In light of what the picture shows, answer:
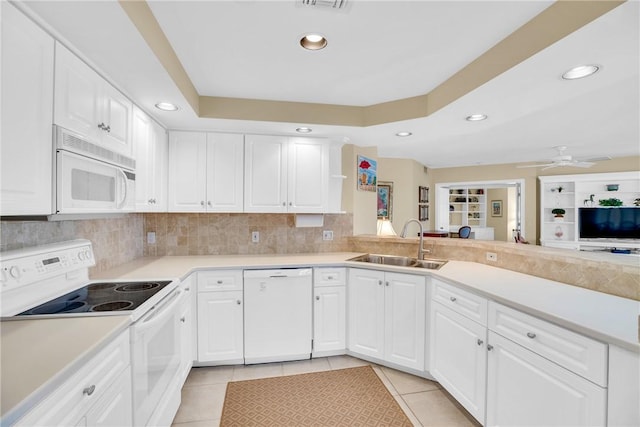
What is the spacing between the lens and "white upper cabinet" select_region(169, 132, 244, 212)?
277 centimetres

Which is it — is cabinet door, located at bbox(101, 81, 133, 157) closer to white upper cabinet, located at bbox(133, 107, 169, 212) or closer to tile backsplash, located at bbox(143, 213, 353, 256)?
white upper cabinet, located at bbox(133, 107, 169, 212)

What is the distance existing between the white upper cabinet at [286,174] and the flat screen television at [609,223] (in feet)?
19.3

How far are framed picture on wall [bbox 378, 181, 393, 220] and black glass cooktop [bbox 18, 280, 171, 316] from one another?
165 inches

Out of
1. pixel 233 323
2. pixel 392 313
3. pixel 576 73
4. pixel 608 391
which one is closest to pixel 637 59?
pixel 576 73

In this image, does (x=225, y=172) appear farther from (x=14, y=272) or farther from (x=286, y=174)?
(x=14, y=272)

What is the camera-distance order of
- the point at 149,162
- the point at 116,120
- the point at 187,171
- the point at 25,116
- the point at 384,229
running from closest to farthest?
the point at 25,116, the point at 116,120, the point at 149,162, the point at 187,171, the point at 384,229

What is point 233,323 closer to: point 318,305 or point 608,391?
point 318,305

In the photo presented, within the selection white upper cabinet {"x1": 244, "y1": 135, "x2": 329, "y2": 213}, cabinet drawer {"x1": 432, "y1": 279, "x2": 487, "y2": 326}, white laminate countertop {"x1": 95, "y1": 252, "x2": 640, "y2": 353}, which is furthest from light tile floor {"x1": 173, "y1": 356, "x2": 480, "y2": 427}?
white upper cabinet {"x1": 244, "y1": 135, "x2": 329, "y2": 213}

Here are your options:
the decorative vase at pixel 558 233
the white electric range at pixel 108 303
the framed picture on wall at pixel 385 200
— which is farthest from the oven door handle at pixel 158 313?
the decorative vase at pixel 558 233

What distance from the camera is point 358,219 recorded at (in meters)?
3.57

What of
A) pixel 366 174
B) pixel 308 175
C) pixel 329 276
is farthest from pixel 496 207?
pixel 329 276

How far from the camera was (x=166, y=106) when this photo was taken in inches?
88.3

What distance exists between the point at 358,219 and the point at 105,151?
257cm

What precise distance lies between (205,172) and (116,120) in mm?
987
